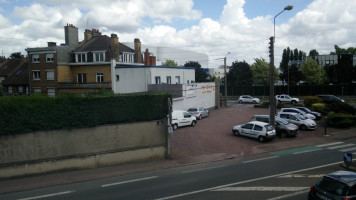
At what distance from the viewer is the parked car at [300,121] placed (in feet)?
93.7

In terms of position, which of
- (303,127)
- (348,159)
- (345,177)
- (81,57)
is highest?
(81,57)

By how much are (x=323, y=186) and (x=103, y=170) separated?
38.6 feet

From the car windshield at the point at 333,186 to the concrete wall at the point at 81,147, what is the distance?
11.3m

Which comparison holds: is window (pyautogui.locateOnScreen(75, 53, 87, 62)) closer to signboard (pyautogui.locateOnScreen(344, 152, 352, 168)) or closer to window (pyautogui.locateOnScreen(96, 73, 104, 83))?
window (pyautogui.locateOnScreen(96, 73, 104, 83))

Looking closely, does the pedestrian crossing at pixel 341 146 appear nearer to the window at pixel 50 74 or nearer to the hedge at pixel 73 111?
the hedge at pixel 73 111

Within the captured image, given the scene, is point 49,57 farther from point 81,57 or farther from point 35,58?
point 81,57

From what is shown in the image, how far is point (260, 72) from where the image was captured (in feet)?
238

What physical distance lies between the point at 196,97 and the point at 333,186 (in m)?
30.7

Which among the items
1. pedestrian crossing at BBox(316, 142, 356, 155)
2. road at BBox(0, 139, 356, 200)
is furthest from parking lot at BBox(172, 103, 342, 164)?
road at BBox(0, 139, 356, 200)

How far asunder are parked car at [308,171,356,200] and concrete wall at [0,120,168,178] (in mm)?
11180

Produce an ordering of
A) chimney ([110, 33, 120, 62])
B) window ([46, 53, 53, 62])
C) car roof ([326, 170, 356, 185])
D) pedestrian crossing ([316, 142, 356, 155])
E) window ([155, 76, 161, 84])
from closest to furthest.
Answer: car roof ([326, 170, 356, 185]) < pedestrian crossing ([316, 142, 356, 155]) < window ([155, 76, 161, 84]) < window ([46, 53, 53, 62]) < chimney ([110, 33, 120, 62])

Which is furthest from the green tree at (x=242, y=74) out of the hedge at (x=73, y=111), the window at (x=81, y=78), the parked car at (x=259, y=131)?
the hedge at (x=73, y=111)

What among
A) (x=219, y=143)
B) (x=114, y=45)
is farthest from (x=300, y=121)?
(x=114, y=45)

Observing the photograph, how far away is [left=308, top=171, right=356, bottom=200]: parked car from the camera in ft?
29.6
